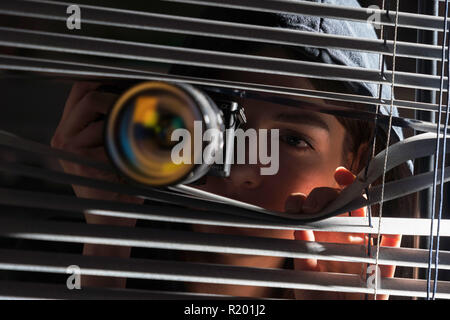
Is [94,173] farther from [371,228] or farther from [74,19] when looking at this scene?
→ [371,228]

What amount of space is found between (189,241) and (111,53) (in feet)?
0.84

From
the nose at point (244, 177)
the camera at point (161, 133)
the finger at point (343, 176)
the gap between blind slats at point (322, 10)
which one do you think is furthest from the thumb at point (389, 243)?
the camera at point (161, 133)

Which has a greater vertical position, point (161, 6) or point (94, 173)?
point (161, 6)

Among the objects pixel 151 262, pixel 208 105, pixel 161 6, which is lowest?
pixel 151 262

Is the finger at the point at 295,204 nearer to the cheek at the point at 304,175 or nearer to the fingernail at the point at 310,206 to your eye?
the fingernail at the point at 310,206

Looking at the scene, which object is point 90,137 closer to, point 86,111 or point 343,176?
point 86,111

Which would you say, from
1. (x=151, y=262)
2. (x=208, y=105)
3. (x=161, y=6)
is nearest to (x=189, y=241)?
(x=151, y=262)

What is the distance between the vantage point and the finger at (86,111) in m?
0.76

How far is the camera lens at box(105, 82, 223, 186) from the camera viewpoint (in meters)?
0.44

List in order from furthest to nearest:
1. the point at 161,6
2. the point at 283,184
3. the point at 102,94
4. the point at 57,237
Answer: the point at 161,6, the point at 283,184, the point at 102,94, the point at 57,237

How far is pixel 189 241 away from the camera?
0.58 metres

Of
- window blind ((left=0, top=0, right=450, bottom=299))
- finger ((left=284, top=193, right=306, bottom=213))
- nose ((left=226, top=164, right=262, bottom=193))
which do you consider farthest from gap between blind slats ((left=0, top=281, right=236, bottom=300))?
nose ((left=226, top=164, right=262, bottom=193))

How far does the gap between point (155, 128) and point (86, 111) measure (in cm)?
36

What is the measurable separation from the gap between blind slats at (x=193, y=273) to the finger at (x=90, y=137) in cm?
24
